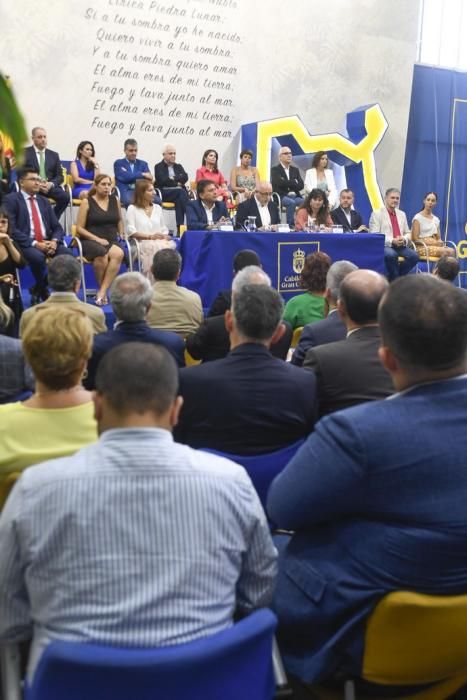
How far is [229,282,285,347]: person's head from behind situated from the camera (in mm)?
2209

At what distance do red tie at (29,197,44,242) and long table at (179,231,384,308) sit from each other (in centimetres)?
119

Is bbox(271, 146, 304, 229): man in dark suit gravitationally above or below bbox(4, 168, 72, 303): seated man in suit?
above

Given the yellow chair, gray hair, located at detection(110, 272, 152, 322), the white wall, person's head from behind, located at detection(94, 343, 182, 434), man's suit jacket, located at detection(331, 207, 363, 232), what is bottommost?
the yellow chair

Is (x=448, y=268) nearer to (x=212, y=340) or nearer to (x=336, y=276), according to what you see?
(x=336, y=276)

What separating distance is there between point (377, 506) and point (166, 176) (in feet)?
23.8

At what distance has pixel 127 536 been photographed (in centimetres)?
113

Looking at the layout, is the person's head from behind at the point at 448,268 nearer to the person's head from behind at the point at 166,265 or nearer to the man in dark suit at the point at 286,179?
the person's head from behind at the point at 166,265

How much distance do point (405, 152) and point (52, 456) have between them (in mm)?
10216

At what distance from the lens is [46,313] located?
1938 millimetres

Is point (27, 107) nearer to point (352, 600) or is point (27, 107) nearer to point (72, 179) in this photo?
point (72, 179)

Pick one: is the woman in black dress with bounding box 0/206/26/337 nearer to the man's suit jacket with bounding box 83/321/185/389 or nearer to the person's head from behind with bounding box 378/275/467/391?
the man's suit jacket with bounding box 83/321/185/389

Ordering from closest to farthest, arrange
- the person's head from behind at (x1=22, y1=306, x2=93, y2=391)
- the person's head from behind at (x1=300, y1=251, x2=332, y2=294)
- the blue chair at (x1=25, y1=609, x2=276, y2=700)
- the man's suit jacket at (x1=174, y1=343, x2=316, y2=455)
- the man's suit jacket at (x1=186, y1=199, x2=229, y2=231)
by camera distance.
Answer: the blue chair at (x1=25, y1=609, x2=276, y2=700) < the person's head from behind at (x1=22, y1=306, x2=93, y2=391) < the man's suit jacket at (x1=174, y1=343, x2=316, y2=455) < the person's head from behind at (x1=300, y1=251, x2=332, y2=294) < the man's suit jacket at (x1=186, y1=199, x2=229, y2=231)

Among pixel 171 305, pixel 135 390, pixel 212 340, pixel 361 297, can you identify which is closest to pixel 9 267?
pixel 171 305

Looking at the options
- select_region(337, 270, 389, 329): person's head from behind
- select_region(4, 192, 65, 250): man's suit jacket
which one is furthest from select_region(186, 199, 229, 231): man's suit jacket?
select_region(337, 270, 389, 329): person's head from behind
